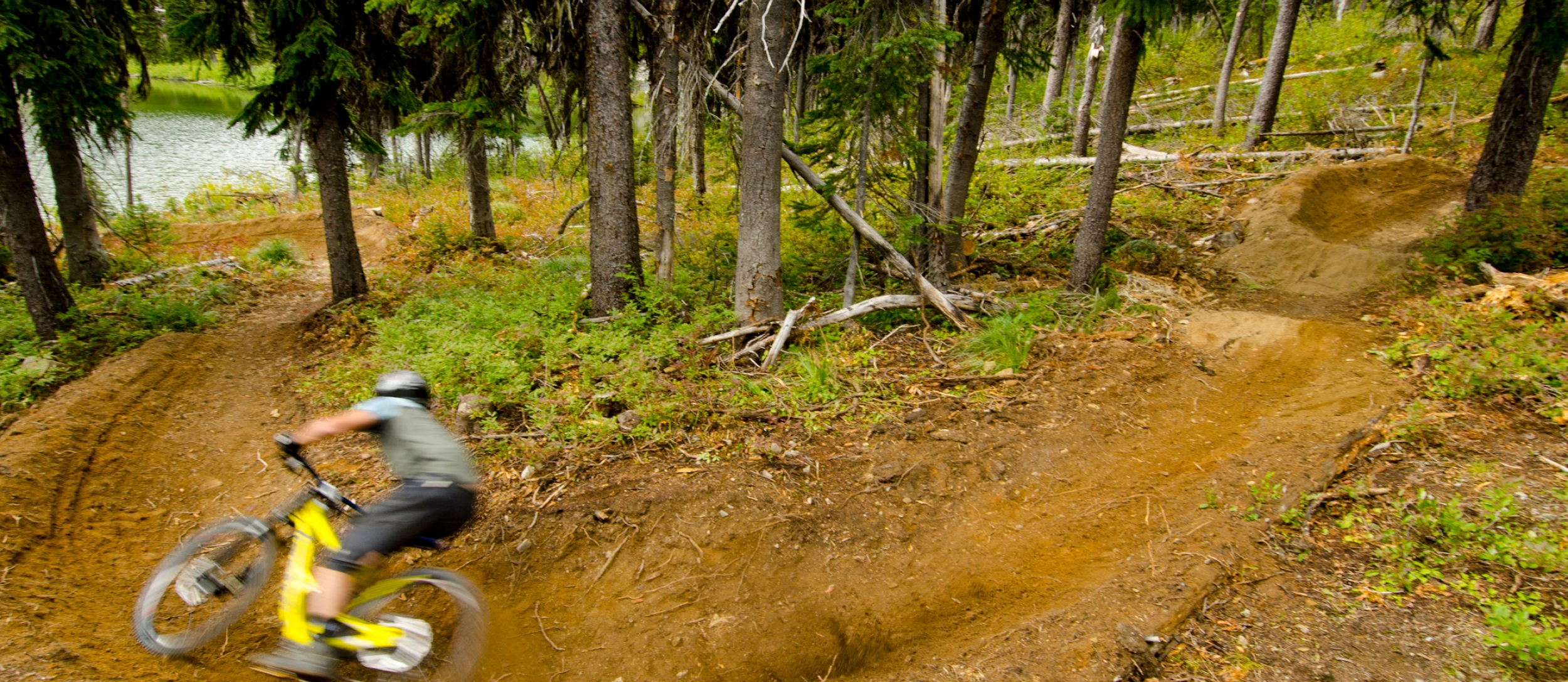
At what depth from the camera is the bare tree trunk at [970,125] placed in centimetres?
928

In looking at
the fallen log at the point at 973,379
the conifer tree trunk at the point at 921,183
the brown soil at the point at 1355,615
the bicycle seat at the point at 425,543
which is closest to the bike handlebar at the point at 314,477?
the bicycle seat at the point at 425,543

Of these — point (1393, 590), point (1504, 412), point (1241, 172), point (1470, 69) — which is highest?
point (1470, 69)

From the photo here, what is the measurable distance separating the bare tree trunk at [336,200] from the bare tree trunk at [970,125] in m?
9.04

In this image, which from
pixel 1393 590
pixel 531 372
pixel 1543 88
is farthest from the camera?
pixel 1543 88

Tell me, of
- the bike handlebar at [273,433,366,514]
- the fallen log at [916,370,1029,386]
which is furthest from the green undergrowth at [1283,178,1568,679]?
the bike handlebar at [273,433,366,514]

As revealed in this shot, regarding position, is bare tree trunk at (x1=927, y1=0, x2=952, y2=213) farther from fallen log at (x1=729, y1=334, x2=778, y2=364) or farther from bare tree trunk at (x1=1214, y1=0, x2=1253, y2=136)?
bare tree trunk at (x1=1214, y1=0, x2=1253, y2=136)

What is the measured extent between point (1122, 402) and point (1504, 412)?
310 centimetres

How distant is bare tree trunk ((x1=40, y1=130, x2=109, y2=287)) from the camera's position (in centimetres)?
1109

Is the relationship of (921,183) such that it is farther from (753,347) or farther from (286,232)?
(286,232)

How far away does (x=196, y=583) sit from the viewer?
4.23 meters

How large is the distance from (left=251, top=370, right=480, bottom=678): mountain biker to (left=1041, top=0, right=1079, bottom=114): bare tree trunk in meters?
13.7

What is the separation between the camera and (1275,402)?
7.10 metres

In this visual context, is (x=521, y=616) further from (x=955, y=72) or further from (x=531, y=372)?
(x=955, y=72)

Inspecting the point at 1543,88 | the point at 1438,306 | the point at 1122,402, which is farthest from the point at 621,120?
the point at 1543,88
